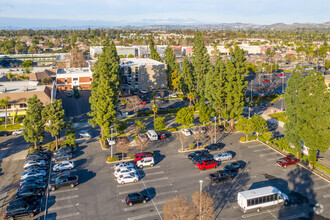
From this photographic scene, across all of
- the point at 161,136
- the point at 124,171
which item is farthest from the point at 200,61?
the point at 124,171

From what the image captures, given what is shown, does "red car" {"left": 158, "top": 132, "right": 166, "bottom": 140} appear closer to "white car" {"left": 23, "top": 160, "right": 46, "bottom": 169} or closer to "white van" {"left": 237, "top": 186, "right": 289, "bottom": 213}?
"white car" {"left": 23, "top": 160, "right": 46, "bottom": 169}

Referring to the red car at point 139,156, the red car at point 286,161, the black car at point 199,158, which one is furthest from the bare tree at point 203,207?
the red car at point 286,161

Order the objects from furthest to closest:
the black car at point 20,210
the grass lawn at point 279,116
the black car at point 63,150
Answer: the grass lawn at point 279,116 → the black car at point 63,150 → the black car at point 20,210

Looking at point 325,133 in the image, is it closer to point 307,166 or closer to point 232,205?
point 307,166

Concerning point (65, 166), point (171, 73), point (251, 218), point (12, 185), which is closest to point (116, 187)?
point (65, 166)

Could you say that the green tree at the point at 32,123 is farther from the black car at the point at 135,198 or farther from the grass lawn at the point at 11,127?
the black car at the point at 135,198

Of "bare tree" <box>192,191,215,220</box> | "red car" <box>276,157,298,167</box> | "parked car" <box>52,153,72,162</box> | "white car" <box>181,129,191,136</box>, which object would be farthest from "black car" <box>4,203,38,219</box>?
"red car" <box>276,157,298,167</box>
